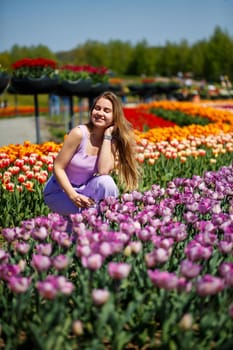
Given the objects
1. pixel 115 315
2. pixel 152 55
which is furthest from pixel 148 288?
pixel 152 55

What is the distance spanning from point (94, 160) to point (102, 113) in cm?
41

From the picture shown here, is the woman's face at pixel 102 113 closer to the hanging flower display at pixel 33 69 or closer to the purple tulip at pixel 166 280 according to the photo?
the purple tulip at pixel 166 280

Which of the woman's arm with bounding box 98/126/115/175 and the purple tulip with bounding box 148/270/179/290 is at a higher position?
the woman's arm with bounding box 98/126/115/175

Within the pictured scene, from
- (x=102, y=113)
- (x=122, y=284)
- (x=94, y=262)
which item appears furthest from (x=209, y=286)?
(x=102, y=113)

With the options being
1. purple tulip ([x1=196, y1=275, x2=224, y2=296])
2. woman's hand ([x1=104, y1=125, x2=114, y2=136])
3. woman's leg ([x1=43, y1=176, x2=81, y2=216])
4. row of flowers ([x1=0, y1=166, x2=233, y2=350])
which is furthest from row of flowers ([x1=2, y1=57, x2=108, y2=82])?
purple tulip ([x1=196, y1=275, x2=224, y2=296])

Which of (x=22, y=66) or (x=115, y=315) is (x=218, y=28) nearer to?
(x=22, y=66)

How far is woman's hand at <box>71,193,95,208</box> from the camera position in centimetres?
370

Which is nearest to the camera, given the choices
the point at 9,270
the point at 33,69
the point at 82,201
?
the point at 9,270

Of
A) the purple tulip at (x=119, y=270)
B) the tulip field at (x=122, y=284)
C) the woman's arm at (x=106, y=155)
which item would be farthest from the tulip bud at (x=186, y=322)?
the woman's arm at (x=106, y=155)

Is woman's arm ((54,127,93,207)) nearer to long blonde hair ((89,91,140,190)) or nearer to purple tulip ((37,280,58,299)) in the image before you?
long blonde hair ((89,91,140,190))

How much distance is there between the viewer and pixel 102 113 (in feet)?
12.6

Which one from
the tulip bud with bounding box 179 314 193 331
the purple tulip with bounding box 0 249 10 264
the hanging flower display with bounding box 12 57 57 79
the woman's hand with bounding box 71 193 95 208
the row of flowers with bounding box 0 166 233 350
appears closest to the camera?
the tulip bud with bounding box 179 314 193 331

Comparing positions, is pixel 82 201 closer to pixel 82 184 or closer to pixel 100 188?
pixel 100 188

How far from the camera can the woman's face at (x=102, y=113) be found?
12.5ft
